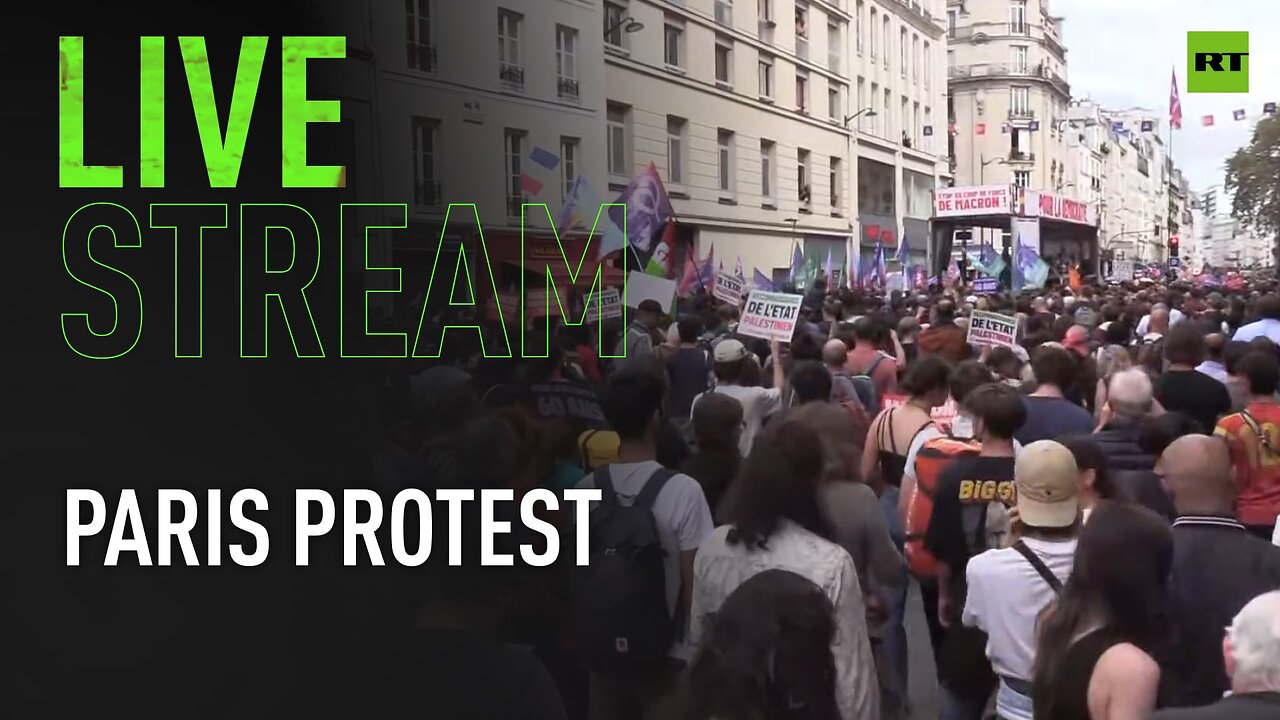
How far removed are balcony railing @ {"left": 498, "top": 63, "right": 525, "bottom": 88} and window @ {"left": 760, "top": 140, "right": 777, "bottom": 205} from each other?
391 inches

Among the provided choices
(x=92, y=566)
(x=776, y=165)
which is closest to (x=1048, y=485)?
(x=92, y=566)

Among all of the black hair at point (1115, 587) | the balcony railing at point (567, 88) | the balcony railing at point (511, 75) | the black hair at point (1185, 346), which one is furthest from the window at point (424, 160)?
the black hair at point (1115, 587)

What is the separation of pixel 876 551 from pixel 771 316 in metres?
5.51

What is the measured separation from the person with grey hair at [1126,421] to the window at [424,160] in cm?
1584

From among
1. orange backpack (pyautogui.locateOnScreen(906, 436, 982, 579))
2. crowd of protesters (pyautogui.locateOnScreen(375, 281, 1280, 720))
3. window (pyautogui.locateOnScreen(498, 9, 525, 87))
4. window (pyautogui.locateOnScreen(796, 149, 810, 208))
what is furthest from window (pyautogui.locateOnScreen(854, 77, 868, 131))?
orange backpack (pyautogui.locateOnScreen(906, 436, 982, 579))

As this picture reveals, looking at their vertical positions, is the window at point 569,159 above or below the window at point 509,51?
below

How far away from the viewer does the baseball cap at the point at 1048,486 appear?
406cm

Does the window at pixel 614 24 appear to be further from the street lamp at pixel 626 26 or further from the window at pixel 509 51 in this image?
the window at pixel 509 51

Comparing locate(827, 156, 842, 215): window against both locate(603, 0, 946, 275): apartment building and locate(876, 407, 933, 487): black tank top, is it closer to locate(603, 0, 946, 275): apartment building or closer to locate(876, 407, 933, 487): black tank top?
locate(603, 0, 946, 275): apartment building

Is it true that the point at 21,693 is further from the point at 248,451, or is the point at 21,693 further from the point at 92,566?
Result: the point at 248,451

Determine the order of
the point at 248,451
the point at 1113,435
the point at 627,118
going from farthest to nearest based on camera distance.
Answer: the point at 627,118 < the point at 248,451 < the point at 1113,435

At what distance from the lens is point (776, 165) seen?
31734 mm

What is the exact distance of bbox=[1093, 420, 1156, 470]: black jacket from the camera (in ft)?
19.3

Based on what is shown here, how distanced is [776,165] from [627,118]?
8.14 m
